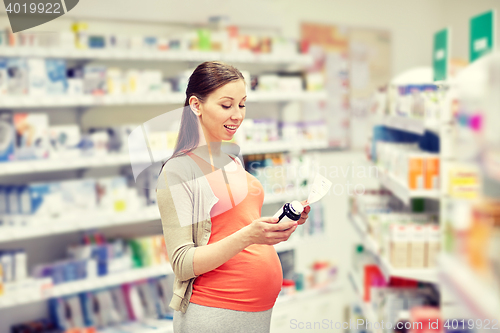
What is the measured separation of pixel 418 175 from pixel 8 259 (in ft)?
7.54

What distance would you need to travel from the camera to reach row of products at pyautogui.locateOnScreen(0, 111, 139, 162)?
2.58 metres

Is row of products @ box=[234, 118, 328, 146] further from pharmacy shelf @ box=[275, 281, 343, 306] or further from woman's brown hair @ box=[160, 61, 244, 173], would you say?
woman's brown hair @ box=[160, 61, 244, 173]

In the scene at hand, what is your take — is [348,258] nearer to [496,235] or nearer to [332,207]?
[332,207]

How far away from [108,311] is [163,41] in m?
1.80

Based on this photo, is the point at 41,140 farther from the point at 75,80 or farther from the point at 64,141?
the point at 75,80

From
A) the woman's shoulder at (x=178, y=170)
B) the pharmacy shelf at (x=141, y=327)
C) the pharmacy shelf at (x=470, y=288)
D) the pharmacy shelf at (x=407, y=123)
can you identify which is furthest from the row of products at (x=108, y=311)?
the pharmacy shelf at (x=470, y=288)

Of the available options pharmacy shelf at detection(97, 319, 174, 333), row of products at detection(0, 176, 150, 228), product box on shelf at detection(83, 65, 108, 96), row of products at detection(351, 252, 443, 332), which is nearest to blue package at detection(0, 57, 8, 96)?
product box on shelf at detection(83, 65, 108, 96)

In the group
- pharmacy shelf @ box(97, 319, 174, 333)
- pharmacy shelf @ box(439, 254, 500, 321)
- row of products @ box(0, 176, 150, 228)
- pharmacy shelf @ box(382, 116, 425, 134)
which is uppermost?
pharmacy shelf @ box(382, 116, 425, 134)

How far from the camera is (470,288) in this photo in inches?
30.7

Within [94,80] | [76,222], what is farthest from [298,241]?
[94,80]

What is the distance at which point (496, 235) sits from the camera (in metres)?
0.78

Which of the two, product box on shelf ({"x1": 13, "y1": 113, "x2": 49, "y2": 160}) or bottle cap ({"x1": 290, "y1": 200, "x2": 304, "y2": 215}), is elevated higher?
product box on shelf ({"x1": 13, "y1": 113, "x2": 49, "y2": 160})

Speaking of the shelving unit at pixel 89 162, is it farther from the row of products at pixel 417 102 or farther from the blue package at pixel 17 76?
the row of products at pixel 417 102

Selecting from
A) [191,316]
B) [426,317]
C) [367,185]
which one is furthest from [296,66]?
[191,316]
